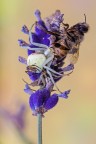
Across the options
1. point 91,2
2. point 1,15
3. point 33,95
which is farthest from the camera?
point 1,15

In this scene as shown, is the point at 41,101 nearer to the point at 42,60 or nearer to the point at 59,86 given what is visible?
the point at 42,60

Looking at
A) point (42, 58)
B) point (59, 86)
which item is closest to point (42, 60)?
point (42, 58)

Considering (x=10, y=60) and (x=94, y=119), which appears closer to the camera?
(x=94, y=119)

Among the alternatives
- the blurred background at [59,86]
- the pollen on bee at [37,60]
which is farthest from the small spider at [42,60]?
the blurred background at [59,86]

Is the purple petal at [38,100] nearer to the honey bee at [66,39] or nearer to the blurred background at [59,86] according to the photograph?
the honey bee at [66,39]

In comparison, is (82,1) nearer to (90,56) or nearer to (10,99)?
(90,56)

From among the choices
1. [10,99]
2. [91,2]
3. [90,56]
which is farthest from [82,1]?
[10,99]

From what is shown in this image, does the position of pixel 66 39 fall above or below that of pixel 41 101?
above

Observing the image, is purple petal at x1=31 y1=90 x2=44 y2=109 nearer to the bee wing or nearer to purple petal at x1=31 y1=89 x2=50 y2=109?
purple petal at x1=31 y1=89 x2=50 y2=109
